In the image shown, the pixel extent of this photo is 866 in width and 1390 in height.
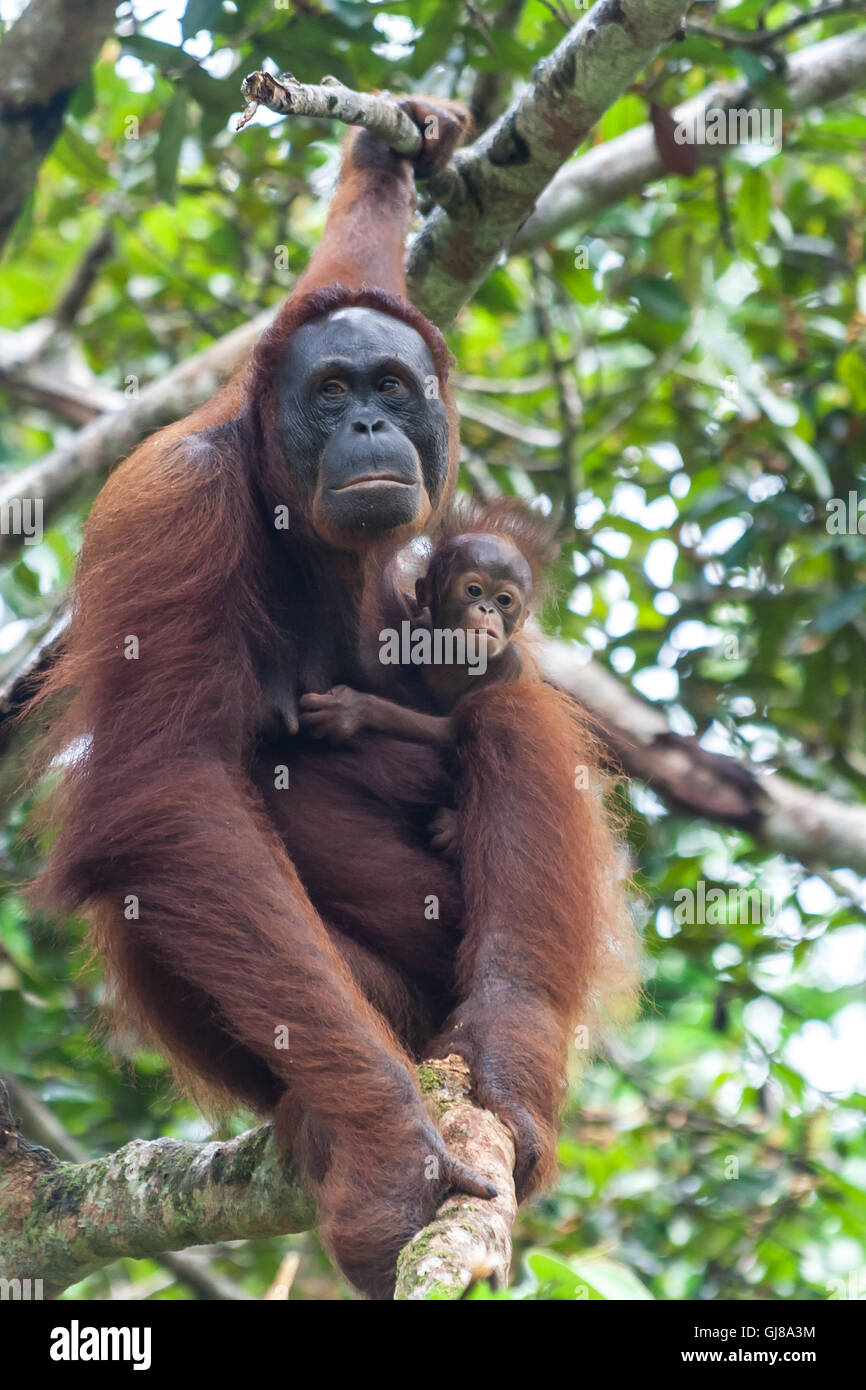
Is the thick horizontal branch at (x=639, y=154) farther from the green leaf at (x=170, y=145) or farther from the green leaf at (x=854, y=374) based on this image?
the green leaf at (x=170, y=145)

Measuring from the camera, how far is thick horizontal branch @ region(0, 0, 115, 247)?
6039 mm

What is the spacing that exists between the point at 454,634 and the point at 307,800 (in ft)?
3.23

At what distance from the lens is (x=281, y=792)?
4629mm

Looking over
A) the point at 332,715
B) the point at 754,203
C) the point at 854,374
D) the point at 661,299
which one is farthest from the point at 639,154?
the point at 332,715

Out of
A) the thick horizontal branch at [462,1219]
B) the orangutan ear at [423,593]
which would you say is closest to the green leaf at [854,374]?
the orangutan ear at [423,593]

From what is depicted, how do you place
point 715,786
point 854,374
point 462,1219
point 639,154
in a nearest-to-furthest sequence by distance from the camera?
1. point 462,1219
2. point 639,154
3. point 715,786
4. point 854,374

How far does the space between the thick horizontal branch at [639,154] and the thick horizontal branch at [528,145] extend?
1.13 metres

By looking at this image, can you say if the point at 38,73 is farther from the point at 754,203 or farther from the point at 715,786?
the point at 715,786

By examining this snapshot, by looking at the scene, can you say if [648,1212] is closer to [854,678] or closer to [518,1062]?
[854,678]

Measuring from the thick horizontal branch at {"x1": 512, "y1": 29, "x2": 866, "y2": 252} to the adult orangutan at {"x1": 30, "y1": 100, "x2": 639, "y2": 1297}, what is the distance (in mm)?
2377

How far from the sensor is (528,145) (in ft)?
17.4

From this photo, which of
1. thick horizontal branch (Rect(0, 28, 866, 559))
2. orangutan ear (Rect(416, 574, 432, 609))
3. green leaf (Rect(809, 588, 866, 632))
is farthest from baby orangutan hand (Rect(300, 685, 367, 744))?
green leaf (Rect(809, 588, 866, 632))

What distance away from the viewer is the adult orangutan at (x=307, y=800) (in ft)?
13.1

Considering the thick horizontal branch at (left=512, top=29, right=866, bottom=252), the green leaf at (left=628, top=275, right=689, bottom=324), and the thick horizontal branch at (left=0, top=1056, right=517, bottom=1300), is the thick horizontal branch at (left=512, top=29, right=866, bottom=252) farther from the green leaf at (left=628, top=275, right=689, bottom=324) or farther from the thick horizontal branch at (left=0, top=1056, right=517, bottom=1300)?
the thick horizontal branch at (left=0, top=1056, right=517, bottom=1300)
